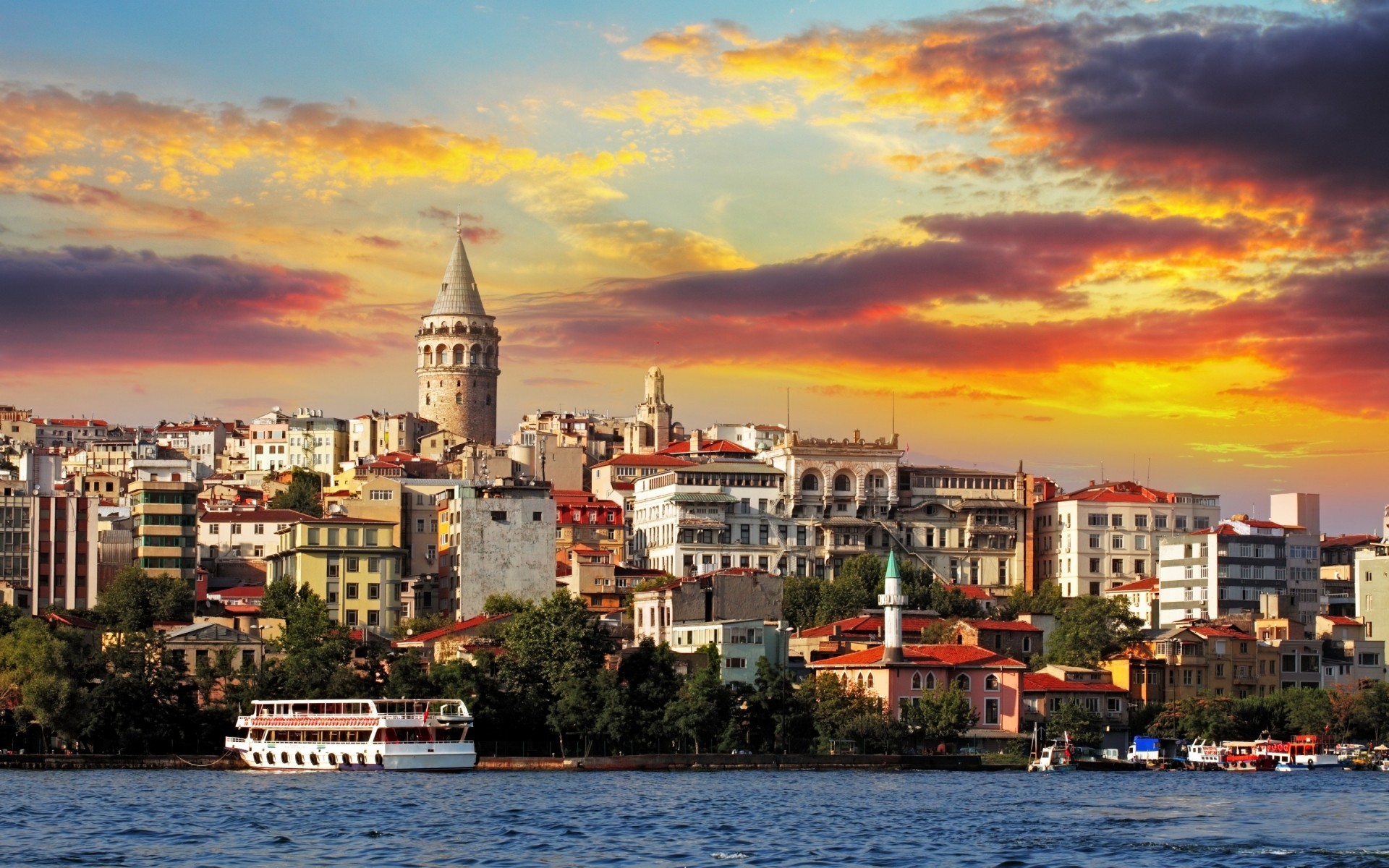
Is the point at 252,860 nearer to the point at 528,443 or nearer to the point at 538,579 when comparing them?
the point at 538,579

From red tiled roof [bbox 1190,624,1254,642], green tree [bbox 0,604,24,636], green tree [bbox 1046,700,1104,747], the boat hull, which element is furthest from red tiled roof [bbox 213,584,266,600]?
red tiled roof [bbox 1190,624,1254,642]

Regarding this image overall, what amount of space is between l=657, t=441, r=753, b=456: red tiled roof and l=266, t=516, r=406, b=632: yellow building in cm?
4056

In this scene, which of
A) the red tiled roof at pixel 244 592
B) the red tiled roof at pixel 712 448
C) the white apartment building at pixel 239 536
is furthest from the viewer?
the red tiled roof at pixel 712 448

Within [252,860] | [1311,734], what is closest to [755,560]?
[1311,734]

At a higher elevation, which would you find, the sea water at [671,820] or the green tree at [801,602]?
the green tree at [801,602]

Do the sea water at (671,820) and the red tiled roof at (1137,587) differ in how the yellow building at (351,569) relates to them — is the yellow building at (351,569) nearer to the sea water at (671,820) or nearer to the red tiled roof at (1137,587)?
the sea water at (671,820)

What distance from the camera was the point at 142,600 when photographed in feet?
368

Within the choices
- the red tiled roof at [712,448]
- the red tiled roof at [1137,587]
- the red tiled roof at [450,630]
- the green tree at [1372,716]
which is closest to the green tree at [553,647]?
the red tiled roof at [450,630]

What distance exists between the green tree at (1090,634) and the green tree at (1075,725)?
7.47 meters

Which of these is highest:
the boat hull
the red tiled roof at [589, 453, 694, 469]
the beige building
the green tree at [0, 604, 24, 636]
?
the red tiled roof at [589, 453, 694, 469]

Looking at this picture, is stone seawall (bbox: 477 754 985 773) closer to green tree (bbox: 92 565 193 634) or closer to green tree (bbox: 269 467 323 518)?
green tree (bbox: 92 565 193 634)

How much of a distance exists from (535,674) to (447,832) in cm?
3497

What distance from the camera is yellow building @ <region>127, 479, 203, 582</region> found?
398 feet

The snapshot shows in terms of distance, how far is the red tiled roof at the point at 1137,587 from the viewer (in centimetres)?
13412
